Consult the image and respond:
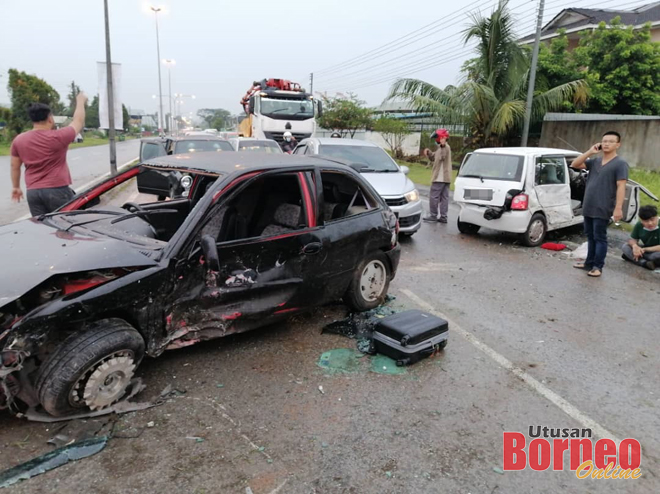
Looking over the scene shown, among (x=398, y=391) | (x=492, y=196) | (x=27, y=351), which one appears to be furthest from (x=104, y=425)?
(x=492, y=196)

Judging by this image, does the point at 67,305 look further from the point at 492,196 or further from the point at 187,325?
the point at 492,196

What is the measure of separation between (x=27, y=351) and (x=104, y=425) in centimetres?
66

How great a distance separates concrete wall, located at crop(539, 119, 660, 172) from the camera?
15.4 metres

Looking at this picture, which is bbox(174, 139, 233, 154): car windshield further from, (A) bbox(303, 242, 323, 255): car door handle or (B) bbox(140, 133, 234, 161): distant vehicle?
(A) bbox(303, 242, 323, 255): car door handle

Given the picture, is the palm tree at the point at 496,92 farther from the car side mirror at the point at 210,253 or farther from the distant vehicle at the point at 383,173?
the car side mirror at the point at 210,253

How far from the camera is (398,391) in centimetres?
348

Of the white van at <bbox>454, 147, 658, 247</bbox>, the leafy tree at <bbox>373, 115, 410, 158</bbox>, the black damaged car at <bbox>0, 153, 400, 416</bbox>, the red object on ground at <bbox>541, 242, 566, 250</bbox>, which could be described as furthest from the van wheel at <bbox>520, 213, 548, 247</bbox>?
the leafy tree at <bbox>373, 115, 410, 158</bbox>

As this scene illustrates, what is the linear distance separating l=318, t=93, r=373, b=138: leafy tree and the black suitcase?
2729 cm

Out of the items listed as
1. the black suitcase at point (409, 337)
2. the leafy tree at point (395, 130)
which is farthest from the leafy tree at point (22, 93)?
the black suitcase at point (409, 337)

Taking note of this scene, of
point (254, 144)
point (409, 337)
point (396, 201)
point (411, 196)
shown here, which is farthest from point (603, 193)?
point (254, 144)

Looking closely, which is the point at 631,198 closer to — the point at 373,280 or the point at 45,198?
the point at 373,280

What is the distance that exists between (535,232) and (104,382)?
734cm

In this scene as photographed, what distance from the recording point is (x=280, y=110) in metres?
20.6

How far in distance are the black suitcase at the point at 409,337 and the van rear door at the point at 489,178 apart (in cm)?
462
